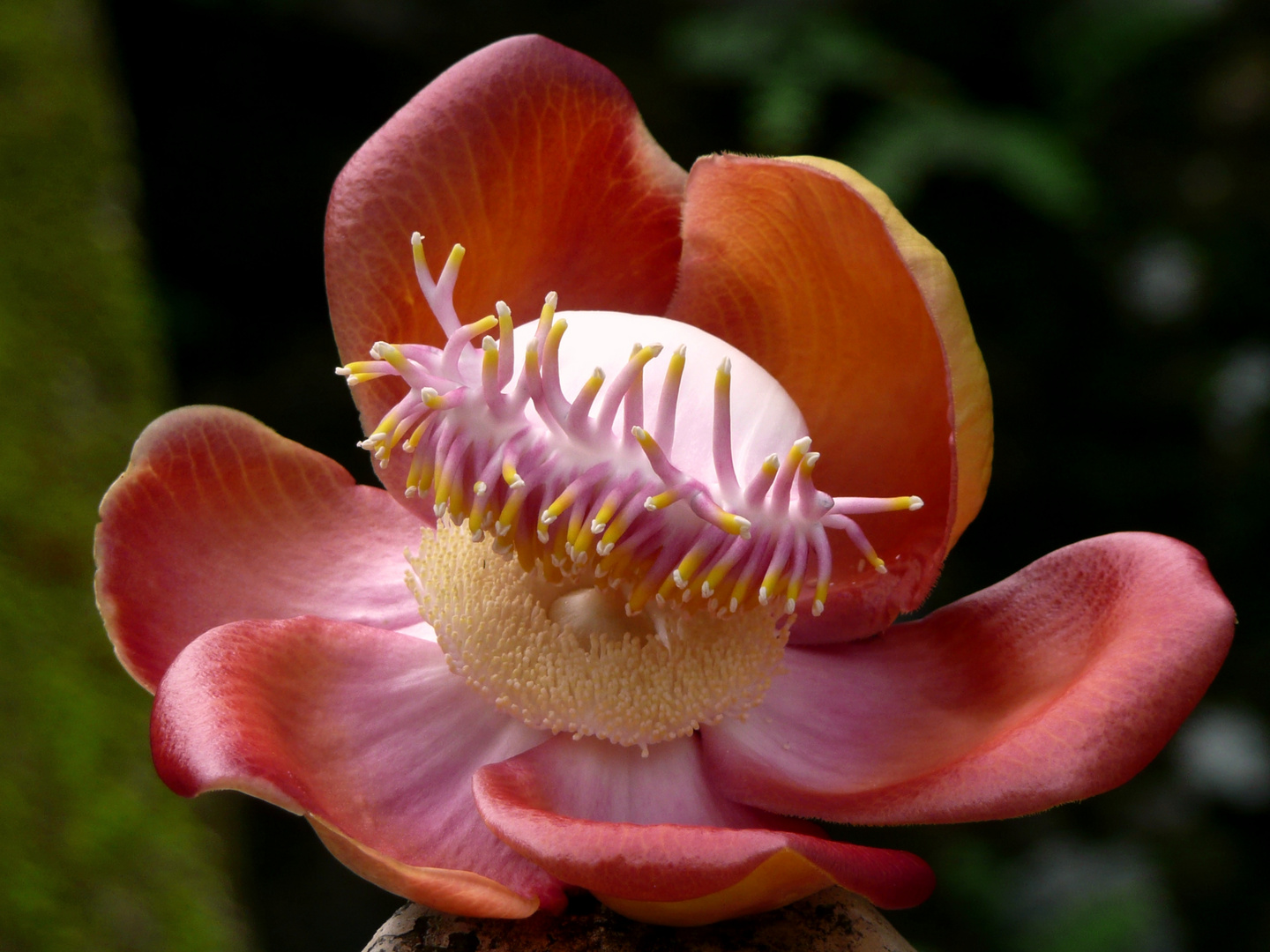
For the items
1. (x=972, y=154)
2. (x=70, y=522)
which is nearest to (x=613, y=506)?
(x=70, y=522)

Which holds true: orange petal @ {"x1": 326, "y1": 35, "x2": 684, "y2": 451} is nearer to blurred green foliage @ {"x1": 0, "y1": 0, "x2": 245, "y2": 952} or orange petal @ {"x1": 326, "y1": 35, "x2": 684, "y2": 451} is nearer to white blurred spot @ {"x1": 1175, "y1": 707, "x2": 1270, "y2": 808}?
blurred green foliage @ {"x1": 0, "y1": 0, "x2": 245, "y2": 952}

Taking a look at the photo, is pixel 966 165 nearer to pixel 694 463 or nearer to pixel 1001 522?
pixel 1001 522

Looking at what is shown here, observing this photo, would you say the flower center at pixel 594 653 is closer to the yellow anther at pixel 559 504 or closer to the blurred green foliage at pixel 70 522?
the yellow anther at pixel 559 504

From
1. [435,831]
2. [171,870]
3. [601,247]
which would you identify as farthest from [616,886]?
[171,870]

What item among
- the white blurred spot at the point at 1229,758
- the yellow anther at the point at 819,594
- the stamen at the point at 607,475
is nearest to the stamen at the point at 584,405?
the stamen at the point at 607,475

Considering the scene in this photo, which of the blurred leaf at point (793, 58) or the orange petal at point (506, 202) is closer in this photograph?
the orange petal at point (506, 202)

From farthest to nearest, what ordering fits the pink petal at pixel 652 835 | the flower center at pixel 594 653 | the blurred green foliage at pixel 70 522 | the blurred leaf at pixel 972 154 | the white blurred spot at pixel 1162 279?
1. the white blurred spot at pixel 1162 279
2. the blurred leaf at pixel 972 154
3. the blurred green foliage at pixel 70 522
4. the flower center at pixel 594 653
5. the pink petal at pixel 652 835

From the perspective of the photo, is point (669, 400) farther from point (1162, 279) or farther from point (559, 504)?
point (1162, 279)
